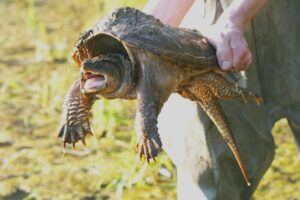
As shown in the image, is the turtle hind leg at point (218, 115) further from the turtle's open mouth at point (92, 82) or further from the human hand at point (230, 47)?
the turtle's open mouth at point (92, 82)

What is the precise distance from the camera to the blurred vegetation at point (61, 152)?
334cm

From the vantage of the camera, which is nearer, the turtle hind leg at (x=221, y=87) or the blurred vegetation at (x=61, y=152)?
the turtle hind leg at (x=221, y=87)

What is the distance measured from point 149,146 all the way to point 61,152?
6.91ft

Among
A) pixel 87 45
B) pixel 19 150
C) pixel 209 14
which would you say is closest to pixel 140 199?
pixel 19 150

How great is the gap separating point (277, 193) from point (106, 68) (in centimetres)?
170

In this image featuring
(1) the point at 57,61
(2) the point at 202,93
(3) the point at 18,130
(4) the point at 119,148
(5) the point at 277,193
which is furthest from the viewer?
(1) the point at 57,61

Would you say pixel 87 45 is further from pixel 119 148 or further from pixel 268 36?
pixel 119 148

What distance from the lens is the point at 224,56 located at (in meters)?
1.90

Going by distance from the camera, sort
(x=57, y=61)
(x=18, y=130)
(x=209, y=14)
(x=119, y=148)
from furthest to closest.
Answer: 1. (x=57, y=61)
2. (x=18, y=130)
3. (x=119, y=148)
4. (x=209, y=14)

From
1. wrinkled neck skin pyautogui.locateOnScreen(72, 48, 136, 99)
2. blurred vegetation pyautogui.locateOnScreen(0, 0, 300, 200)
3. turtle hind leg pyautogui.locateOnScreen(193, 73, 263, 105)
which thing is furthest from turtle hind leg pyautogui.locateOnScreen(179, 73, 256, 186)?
blurred vegetation pyautogui.locateOnScreen(0, 0, 300, 200)

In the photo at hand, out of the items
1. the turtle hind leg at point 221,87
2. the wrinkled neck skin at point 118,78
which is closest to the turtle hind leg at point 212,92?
the turtle hind leg at point 221,87

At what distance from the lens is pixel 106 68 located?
1.76m

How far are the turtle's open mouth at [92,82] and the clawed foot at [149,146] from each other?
0.17 metres

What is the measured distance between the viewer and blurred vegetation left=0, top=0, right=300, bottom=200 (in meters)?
3.34
